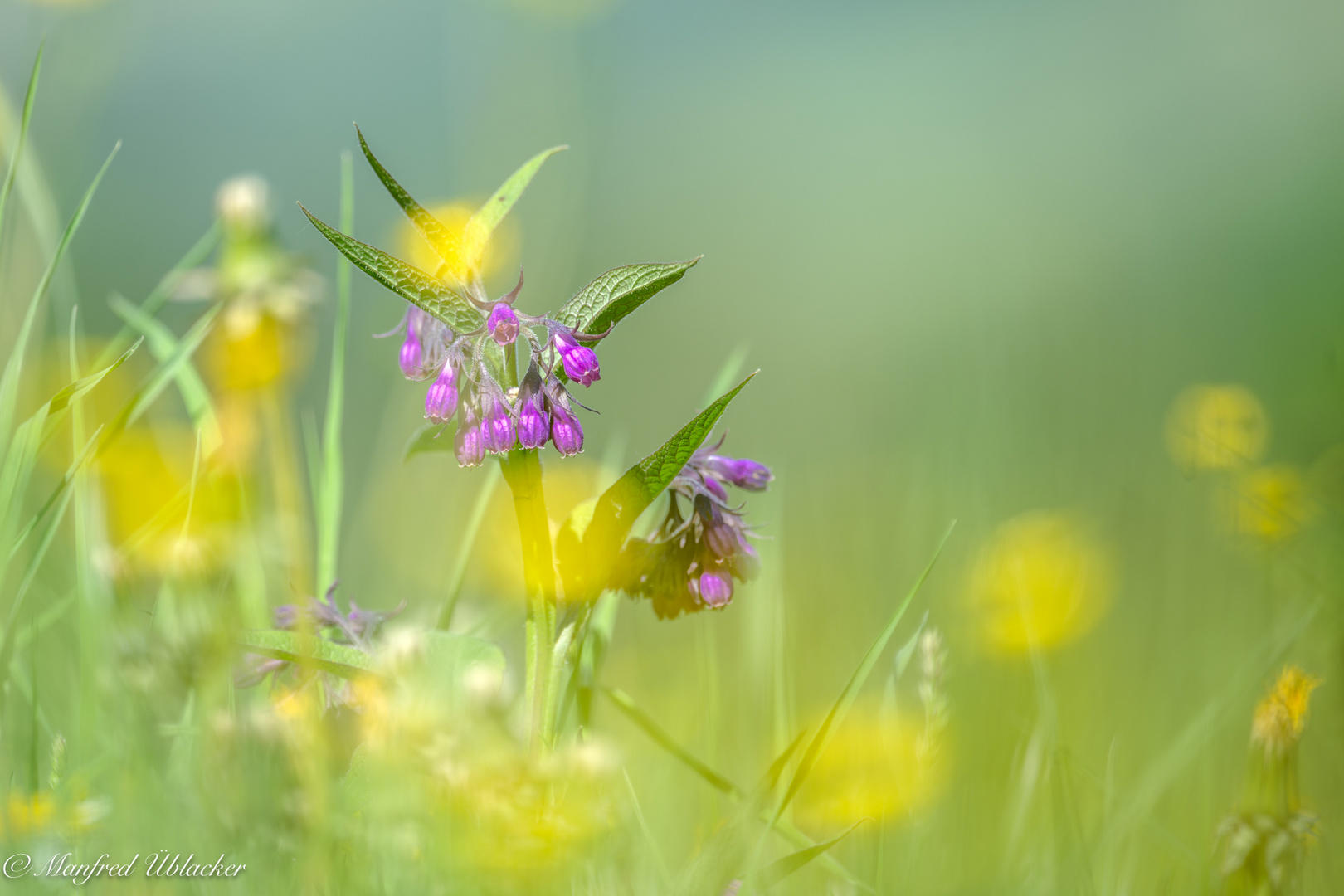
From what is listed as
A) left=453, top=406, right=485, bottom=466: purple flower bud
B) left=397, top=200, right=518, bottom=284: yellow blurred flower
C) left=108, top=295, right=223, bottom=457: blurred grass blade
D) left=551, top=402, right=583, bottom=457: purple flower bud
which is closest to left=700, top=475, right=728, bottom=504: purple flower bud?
left=551, top=402, right=583, bottom=457: purple flower bud

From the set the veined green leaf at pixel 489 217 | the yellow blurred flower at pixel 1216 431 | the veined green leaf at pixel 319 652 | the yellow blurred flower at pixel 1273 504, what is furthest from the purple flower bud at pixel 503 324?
the yellow blurred flower at pixel 1273 504

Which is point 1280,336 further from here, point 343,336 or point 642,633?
point 343,336

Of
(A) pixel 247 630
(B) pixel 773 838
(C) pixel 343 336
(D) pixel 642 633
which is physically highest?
(C) pixel 343 336

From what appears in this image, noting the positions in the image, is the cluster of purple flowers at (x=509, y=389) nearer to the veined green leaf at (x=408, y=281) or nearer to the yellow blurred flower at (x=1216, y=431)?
the veined green leaf at (x=408, y=281)

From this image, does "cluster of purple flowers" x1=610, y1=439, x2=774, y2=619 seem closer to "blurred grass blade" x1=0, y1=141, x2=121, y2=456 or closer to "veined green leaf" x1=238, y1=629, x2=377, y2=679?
"veined green leaf" x1=238, y1=629, x2=377, y2=679

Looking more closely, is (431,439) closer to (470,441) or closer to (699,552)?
(470,441)

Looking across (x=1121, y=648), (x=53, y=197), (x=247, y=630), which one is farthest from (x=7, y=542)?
(x=1121, y=648)
